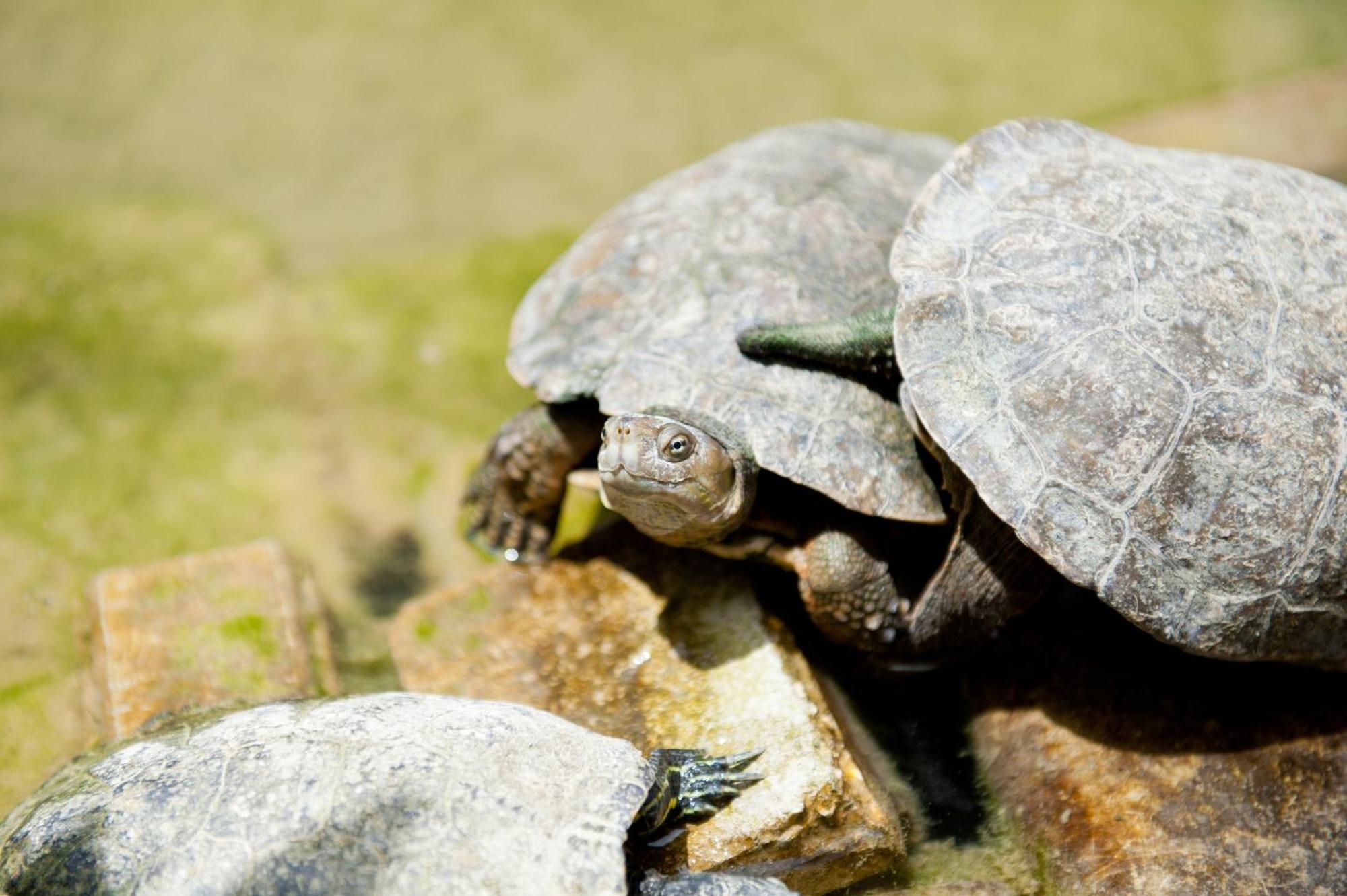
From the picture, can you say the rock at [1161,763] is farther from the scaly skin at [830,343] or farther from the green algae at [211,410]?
the green algae at [211,410]

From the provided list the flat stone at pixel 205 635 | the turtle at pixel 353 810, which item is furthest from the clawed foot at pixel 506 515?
the turtle at pixel 353 810

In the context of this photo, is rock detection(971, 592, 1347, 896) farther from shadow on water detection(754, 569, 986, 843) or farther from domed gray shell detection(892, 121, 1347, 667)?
domed gray shell detection(892, 121, 1347, 667)

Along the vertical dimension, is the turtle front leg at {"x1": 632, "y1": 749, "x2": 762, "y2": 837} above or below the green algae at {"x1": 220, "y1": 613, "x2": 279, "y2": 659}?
above

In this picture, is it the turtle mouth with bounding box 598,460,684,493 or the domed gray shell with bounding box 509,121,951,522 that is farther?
the domed gray shell with bounding box 509,121,951,522

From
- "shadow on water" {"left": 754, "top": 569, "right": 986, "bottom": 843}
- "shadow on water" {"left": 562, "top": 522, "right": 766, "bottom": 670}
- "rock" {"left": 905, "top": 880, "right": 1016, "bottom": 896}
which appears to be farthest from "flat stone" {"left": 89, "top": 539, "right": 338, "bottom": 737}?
"rock" {"left": 905, "top": 880, "right": 1016, "bottom": 896}

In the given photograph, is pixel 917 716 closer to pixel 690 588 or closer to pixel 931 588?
pixel 931 588

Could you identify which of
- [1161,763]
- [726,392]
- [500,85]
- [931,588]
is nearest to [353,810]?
[726,392]

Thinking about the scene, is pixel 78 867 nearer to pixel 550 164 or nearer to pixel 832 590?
pixel 832 590
